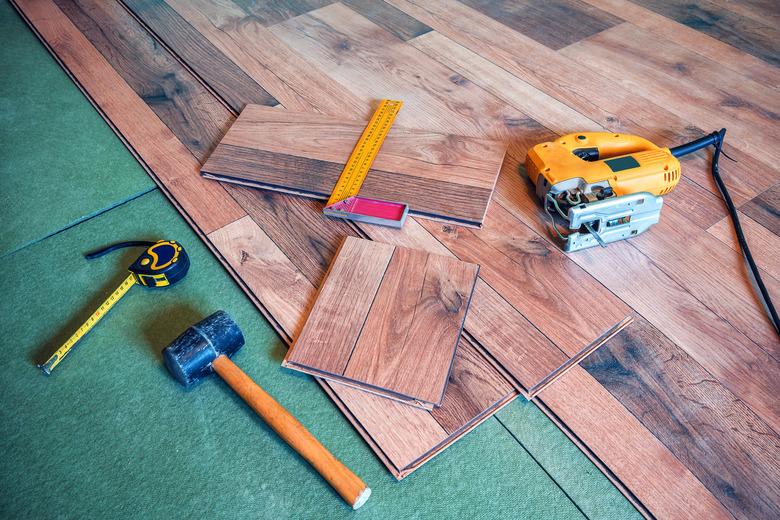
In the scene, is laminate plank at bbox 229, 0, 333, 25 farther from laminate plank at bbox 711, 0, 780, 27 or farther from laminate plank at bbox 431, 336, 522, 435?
laminate plank at bbox 431, 336, 522, 435

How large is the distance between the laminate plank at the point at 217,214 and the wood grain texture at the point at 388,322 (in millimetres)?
50

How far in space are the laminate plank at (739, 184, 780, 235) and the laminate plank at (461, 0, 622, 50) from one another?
107 centimetres

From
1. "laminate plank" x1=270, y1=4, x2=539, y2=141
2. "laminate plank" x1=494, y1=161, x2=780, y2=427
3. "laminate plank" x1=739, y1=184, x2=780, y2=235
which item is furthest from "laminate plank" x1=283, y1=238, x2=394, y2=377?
"laminate plank" x1=739, y1=184, x2=780, y2=235

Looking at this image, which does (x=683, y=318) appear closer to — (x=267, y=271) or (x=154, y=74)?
(x=267, y=271)

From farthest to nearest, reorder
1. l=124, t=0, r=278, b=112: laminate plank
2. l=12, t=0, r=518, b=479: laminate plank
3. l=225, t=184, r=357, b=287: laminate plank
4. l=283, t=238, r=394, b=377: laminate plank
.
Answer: l=124, t=0, r=278, b=112: laminate plank → l=225, t=184, r=357, b=287: laminate plank → l=283, t=238, r=394, b=377: laminate plank → l=12, t=0, r=518, b=479: laminate plank

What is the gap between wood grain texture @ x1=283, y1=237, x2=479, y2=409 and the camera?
1393 millimetres

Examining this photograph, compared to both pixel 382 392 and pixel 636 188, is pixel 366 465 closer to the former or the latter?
pixel 382 392

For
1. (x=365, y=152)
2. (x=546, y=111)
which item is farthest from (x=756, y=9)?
(x=365, y=152)

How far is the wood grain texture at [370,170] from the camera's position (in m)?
1.81

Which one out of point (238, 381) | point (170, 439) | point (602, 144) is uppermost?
point (602, 144)

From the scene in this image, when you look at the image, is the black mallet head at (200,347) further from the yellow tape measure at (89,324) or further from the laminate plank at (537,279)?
the laminate plank at (537,279)

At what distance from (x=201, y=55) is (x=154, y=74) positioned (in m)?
0.22

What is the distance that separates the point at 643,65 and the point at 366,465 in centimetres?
199

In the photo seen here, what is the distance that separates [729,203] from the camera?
178 centimetres
